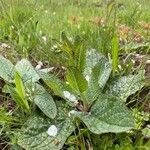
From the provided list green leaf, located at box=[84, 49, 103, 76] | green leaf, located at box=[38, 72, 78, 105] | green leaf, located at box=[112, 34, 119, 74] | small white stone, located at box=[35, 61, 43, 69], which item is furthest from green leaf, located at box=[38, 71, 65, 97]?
small white stone, located at box=[35, 61, 43, 69]

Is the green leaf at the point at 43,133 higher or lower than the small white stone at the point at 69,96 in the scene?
lower

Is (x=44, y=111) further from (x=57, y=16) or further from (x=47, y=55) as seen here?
(x=57, y=16)

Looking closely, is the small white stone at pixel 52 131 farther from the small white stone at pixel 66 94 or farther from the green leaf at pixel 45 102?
the small white stone at pixel 66 94

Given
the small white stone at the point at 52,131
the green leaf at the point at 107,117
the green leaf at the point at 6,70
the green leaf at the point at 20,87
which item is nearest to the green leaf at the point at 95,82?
the green leaf at the point at 107,117

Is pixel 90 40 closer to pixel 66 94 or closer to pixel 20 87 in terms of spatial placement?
pixel 66 94

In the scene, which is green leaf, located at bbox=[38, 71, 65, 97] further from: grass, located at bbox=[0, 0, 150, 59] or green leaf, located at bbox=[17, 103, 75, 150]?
grass, located at bbox=[0, 0, 150, 59]
